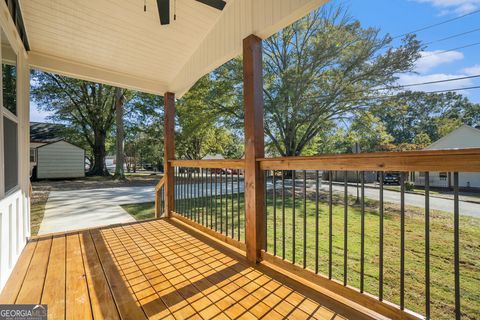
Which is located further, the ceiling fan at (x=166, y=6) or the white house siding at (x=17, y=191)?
the ceiling fan at (x=166, y=6)

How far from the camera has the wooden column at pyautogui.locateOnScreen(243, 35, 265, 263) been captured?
7.57 feet

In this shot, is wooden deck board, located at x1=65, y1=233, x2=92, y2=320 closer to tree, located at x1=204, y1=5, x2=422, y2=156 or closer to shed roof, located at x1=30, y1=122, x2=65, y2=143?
tree, located at x1=204, y1=5, x2=422, y2=156

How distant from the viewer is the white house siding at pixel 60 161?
564 inches

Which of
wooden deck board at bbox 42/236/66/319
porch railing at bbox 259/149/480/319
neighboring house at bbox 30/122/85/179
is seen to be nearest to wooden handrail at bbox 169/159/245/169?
porch railing at bbox 259/149/480/319

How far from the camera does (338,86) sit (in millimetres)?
9680

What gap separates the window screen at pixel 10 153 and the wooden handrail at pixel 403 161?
8.41 feet

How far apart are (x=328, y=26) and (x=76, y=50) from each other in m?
→ 9.65

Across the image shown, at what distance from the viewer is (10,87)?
7.52ft

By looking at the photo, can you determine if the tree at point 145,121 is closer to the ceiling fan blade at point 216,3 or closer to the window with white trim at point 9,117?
the window with white trim at point 9,117

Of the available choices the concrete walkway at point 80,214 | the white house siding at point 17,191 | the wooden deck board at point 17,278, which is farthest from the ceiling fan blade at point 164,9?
the concrete walkway at point 80,214

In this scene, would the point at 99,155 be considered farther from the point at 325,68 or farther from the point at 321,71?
the point at 325,68

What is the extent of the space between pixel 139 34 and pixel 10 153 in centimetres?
192

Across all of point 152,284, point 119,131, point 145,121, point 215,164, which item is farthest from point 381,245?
point 145,121

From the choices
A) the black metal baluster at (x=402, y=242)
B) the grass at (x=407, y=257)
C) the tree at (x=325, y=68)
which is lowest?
the grass at (x=407, y=257)
